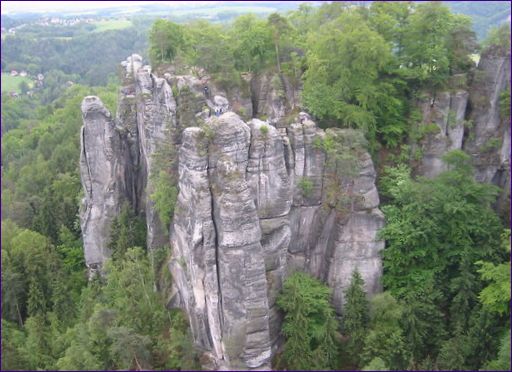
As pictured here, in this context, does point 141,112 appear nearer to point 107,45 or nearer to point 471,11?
point 471,11

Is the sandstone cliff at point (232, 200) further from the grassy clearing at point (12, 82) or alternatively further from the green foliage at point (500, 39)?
the grassy clearing at point (12, 82)

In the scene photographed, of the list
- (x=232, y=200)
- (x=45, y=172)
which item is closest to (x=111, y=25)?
(x=45, y=172)

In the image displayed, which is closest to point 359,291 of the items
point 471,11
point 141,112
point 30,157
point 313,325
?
point 313,325

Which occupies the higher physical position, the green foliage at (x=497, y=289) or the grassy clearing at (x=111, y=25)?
the grassy clearing at (x=111, y=25)

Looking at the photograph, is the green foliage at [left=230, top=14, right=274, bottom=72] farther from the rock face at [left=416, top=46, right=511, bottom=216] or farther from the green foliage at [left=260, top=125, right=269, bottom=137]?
the green foliage at [left=260, top=125, right=269, bottom=137]

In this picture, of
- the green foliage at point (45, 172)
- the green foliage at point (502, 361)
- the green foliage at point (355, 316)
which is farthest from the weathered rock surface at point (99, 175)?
the green foliage at point (502, 361)
